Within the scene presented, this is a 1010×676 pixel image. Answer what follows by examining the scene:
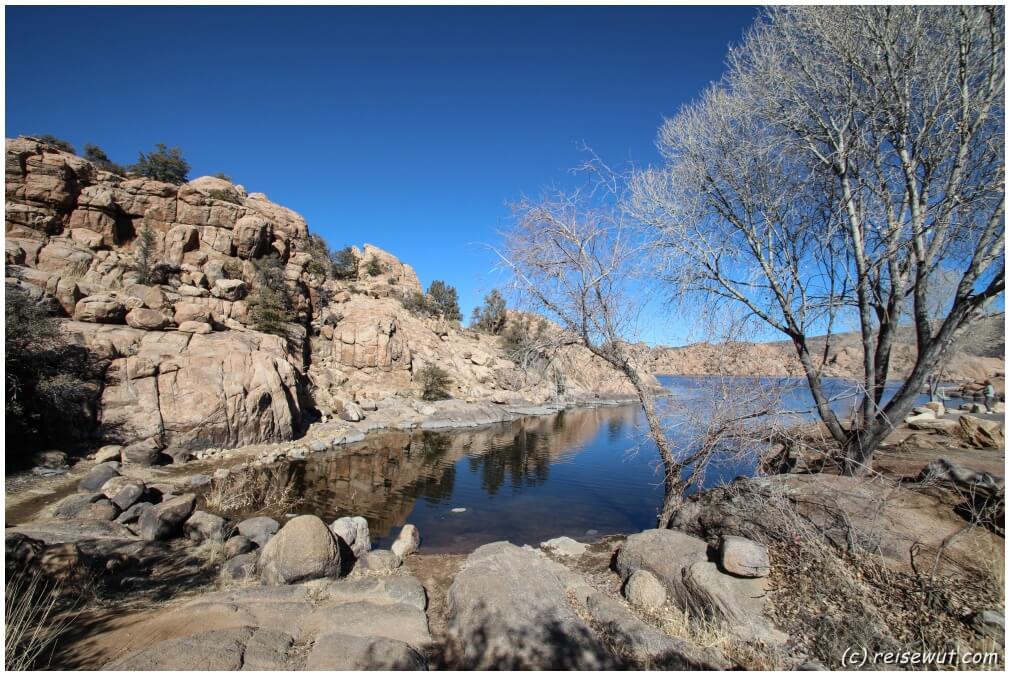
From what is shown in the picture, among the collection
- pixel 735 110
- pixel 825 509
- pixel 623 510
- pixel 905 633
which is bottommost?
pixel 623 510

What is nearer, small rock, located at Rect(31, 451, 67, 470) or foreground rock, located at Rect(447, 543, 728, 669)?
foreground rock, located at Rect(447, 543, 728, 669)

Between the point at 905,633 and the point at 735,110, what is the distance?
7.73 m

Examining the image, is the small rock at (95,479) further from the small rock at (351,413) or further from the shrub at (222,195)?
the shrub at (222,195)

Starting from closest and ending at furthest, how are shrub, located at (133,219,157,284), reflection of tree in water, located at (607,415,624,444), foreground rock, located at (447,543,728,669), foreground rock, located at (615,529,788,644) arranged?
foreground rock, located at (447,543,728,669) < foreground rock, located at (615,529,788,644) < shrub, located at (133,219,157,284) < reflection of tree in water, located at (607,415,624,444)

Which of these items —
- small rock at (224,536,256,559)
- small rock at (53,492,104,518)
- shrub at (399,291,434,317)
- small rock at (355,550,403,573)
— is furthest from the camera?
shrub at (399,291,434,317)

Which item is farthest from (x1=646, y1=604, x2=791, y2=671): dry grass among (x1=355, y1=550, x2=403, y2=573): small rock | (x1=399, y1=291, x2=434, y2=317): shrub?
(x1=399, y1=291, x2=434, y2=317): shrub

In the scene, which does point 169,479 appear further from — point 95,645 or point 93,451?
point 95,645

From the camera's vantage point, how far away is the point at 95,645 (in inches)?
174

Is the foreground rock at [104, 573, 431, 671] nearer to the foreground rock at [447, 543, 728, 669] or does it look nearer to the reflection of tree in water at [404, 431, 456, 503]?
the foreground rock at [447, 543, 728, 669]

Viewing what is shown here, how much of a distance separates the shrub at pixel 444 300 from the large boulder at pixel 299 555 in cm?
4184

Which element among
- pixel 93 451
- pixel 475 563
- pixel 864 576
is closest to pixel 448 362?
pixel 93 451

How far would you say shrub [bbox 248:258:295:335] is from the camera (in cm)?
2719

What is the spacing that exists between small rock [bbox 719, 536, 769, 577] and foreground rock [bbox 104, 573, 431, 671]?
3.77 metres

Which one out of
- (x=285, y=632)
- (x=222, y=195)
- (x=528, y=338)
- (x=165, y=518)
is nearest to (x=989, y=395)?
(x=528, y=338)
